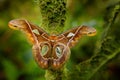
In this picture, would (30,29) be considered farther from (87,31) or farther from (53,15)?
(87,31)

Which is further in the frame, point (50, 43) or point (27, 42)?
point (27, 42)

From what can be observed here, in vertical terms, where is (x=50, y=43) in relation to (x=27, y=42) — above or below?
above

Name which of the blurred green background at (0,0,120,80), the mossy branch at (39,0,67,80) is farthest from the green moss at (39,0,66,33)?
the blurred green background at (0,0,120,80)

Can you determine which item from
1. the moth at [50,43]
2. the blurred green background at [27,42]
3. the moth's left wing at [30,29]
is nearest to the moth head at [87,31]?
the moth at [50,43]

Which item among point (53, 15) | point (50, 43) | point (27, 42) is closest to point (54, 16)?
point (53, 15)

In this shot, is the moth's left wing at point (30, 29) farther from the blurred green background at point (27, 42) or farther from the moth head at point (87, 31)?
the blurred green background at point (27, 42)

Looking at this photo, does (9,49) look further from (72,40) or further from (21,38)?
(72,40)

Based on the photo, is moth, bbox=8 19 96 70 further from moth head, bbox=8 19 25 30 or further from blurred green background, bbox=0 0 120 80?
blurred green background, bbox=0 0 120 80
